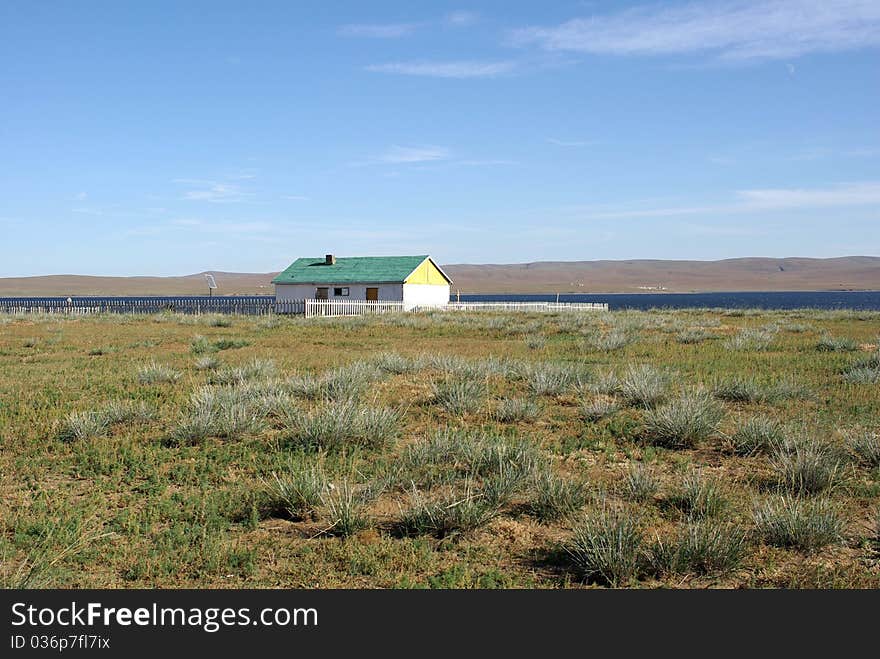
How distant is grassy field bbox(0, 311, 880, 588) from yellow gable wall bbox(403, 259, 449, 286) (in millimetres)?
35891

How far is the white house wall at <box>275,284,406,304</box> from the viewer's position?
50375 millimetres

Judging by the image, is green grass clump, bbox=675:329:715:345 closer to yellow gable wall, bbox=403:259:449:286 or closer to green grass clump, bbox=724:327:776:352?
green grass clump, bbox=724:327:776:352

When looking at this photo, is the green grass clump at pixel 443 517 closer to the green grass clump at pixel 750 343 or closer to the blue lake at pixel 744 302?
the green grass clump at pixel 750 343

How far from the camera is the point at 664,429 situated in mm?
9367

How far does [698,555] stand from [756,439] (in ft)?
12.9

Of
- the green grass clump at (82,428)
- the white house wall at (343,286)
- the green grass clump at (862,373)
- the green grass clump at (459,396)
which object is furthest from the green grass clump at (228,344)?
the white house wall at (343,286)

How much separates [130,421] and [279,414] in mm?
1970

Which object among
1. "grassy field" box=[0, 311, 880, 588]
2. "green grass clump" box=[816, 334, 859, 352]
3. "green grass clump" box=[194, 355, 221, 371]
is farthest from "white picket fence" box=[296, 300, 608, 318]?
"grassy field" box=[0, 311, 880, 588]

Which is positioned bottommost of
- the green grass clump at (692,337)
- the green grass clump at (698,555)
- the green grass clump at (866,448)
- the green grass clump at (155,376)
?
the green grass clump at (698,555)

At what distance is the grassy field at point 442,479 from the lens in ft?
17.9

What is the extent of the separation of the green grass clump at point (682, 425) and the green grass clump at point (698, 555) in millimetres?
3684

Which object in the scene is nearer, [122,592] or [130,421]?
[122,592]

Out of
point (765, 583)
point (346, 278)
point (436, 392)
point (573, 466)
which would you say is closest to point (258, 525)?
point (573, 466)

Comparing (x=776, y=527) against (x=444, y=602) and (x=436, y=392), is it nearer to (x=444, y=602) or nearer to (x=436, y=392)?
(x=444, y=602)
